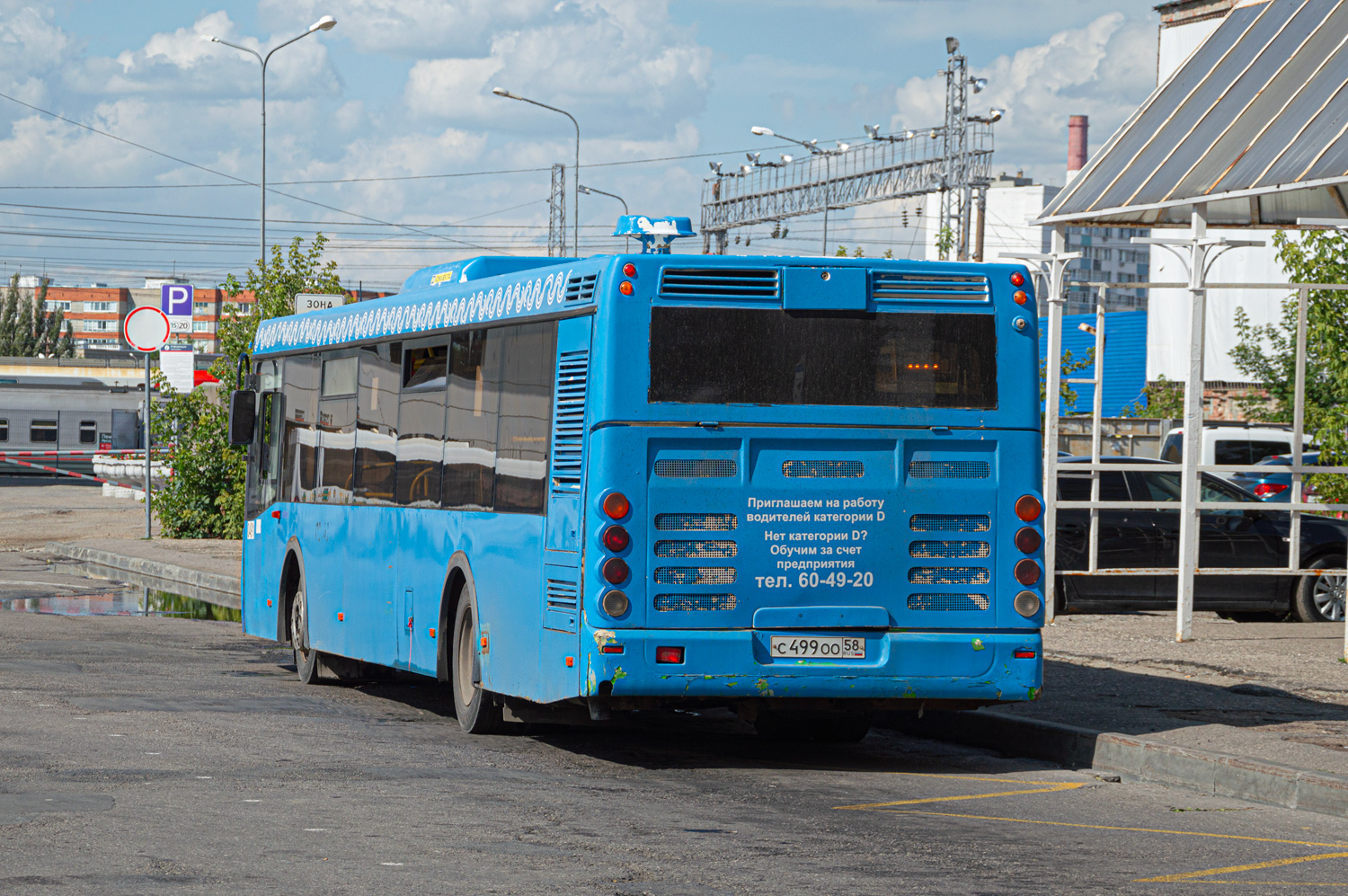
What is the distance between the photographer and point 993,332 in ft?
32.9

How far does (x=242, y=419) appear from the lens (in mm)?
15430

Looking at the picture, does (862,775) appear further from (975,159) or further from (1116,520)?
(975,159)

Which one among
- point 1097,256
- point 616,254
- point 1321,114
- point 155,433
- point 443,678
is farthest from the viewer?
point 1097,256

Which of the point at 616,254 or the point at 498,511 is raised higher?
the point at 616,254

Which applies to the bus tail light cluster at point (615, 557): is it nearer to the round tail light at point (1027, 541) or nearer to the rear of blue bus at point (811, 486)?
the rear of blue bus at point (811, 486)

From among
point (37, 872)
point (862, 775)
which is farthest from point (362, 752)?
point (37, 872)

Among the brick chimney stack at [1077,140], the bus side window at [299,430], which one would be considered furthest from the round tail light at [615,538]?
the brick chimney stack at [1077,140]

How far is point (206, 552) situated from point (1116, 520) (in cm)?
1469

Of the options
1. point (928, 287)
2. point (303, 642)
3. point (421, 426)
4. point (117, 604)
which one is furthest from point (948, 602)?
point (117, 604)

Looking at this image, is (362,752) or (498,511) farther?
(498,511)

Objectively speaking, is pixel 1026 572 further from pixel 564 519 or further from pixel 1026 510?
pixel 564 519

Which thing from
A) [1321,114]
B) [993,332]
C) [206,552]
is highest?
[1321,114]

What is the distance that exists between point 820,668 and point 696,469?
47.9 inches

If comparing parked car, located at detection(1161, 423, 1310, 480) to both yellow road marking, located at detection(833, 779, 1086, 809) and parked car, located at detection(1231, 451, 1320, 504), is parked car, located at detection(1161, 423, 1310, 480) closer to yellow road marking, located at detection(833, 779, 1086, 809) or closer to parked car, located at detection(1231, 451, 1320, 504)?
parked car, located at detection(1231, 451, 1320, 504)
